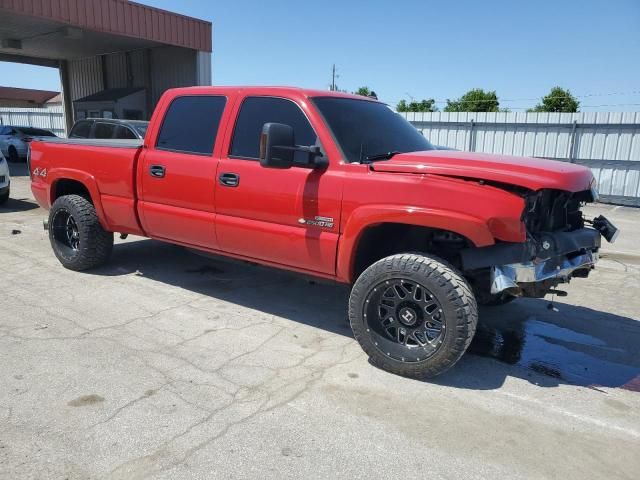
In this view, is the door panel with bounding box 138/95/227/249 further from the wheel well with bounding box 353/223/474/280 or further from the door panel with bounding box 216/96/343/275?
the wheel well with bounding box 353/223/474/280

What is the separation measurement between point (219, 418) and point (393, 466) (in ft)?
3.33

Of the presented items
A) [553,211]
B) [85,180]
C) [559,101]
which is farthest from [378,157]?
[559,101]

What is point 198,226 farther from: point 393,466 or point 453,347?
point 393,466

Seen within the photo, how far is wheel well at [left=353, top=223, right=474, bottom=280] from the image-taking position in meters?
3.77

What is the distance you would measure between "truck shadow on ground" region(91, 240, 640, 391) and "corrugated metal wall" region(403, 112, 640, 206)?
1081 centimetres

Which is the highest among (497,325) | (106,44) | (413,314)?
(106,44)

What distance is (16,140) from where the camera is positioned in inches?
782

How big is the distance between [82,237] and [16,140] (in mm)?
17475

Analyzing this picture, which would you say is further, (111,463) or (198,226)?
(198,226)

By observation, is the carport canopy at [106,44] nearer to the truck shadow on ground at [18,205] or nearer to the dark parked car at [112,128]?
the dark parked car at [112,128]

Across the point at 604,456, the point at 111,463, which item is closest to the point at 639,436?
the point at 604,456

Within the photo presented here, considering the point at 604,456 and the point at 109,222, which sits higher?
the point at 109,222

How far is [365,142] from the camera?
4039 mm

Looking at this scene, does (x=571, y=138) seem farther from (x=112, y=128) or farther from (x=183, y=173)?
(x=183, y=173)
